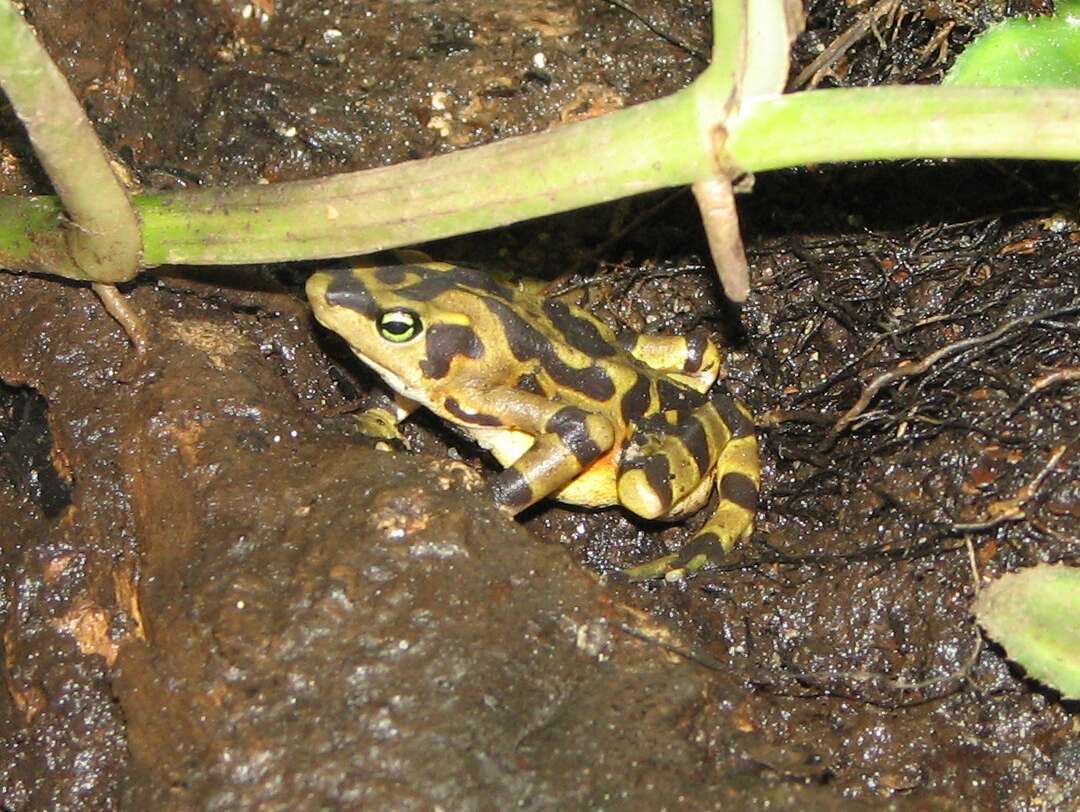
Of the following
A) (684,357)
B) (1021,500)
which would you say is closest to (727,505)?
(684,357)

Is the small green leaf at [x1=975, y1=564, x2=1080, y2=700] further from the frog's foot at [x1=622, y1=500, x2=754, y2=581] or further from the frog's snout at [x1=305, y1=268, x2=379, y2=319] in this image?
the frog's snout at [x1=305, y1=268, x2=379, y2=319]

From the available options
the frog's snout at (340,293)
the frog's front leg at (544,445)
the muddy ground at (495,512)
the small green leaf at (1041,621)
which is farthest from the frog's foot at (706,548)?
the frog's snout at (340,293)

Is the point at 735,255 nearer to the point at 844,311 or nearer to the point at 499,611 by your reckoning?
the point at 499,611

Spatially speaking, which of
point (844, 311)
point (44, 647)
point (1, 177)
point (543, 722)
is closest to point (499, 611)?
point (543, 722)

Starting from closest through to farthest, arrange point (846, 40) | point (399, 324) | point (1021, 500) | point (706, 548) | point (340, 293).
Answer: point (1021, 500) → point (340, 293) → point (399, 324) → point (706, 548) → point (846, 40)

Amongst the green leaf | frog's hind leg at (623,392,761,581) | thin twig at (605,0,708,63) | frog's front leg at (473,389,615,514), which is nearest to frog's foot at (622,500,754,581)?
frog's hind leg at (623,392,761,581)

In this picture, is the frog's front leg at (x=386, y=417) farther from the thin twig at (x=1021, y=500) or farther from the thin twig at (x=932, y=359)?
the thin twig at (x=1021, y=500)

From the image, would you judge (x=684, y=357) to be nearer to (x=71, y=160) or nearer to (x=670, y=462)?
(x=670, y=462)
